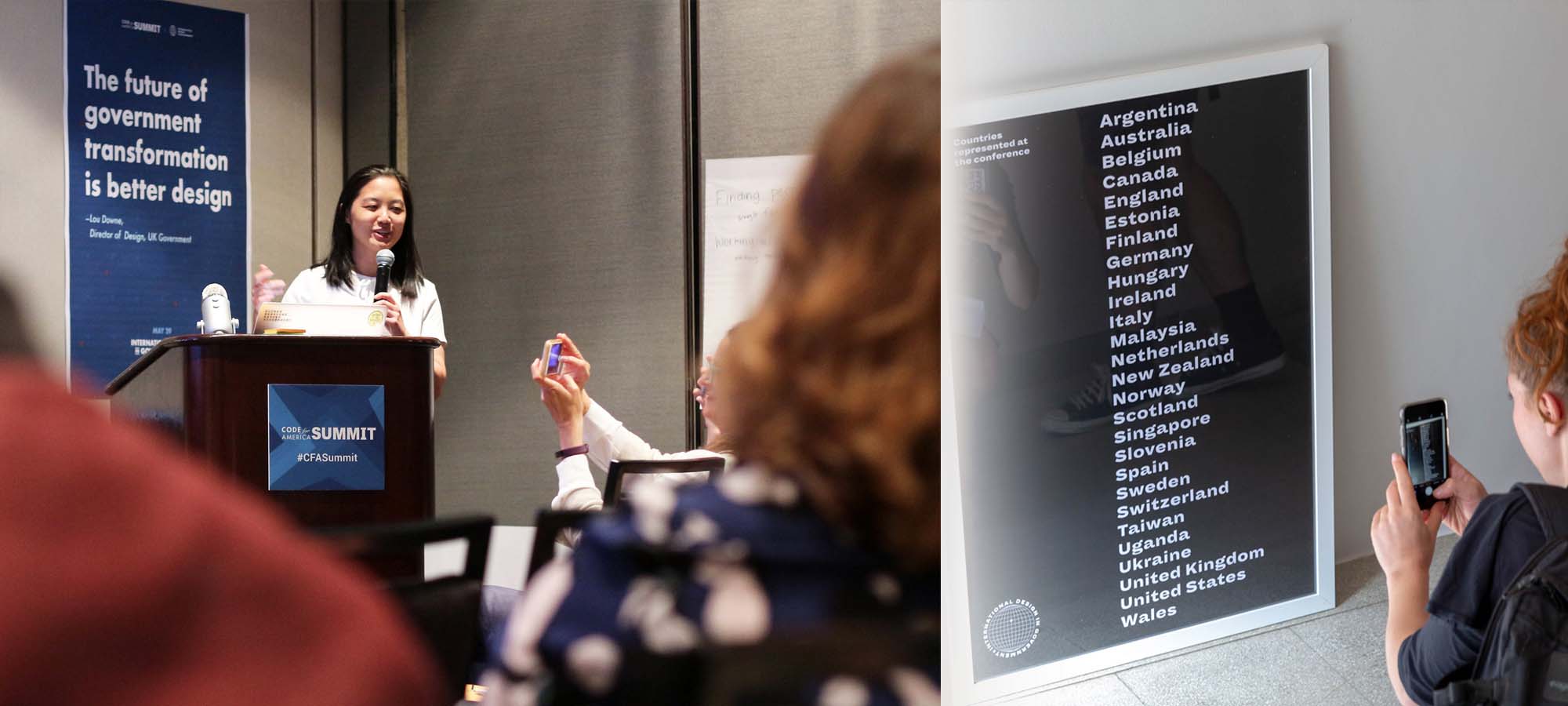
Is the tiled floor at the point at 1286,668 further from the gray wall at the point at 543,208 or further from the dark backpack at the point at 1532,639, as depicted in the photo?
the gray wall at the point at 543,208

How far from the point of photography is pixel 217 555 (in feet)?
1.16

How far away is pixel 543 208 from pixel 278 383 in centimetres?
164

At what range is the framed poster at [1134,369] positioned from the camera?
44.9 inches

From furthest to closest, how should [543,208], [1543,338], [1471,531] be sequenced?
[543,208]
[1543,338]
[1471,531]

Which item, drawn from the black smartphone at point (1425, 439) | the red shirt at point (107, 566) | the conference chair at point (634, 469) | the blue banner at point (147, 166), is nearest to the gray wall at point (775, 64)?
the blue banner at point (147, 166)

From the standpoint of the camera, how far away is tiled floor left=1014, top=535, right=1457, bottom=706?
120cm

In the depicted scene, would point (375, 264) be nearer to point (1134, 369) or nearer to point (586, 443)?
point (586, 443)

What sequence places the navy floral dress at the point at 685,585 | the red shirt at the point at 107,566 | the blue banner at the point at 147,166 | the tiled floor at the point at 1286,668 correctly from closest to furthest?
the red shirt at the point at 107,566, the navy floral dress at the point at 685,585, the tiled floor at the point at 1286,668, the blue banner at the point at 147,166

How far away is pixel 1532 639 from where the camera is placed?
0.90 metres

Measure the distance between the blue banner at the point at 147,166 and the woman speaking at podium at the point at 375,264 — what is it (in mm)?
172

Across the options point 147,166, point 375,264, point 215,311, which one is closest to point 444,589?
point 215,311

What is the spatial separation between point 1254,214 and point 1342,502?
1.18 feet

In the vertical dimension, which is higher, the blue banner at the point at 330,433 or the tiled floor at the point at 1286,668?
the blue banner at the point at 330,433

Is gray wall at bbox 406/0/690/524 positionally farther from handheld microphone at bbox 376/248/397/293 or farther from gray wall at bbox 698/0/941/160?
handheld microphone at bbox 376/248/397/293
